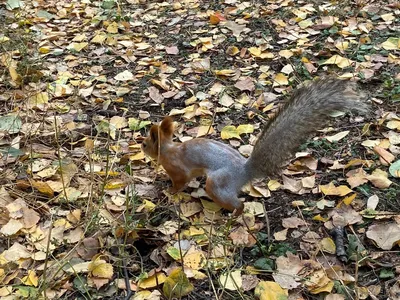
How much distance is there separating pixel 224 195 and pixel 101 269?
1.92 ft

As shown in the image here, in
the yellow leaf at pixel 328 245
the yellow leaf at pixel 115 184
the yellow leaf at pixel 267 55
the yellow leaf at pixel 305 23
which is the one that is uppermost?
the yellow leaf at pixel 305 23

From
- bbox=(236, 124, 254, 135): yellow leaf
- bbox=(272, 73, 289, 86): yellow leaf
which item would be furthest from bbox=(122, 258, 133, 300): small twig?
bbox=(272, 73, 289, 86): yellow leaf

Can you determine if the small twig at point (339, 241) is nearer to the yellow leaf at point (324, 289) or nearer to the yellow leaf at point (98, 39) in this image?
the yellow leaf at point (324, 289)

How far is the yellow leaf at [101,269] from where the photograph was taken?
1978mm

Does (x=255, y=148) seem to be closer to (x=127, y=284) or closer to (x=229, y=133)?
(x=229, y=133)

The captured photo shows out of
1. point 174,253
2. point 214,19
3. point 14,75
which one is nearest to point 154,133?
point 174,253

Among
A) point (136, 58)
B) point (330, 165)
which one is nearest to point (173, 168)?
point (330, 165)

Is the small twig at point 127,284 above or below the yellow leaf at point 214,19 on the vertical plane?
below

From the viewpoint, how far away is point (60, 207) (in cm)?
232

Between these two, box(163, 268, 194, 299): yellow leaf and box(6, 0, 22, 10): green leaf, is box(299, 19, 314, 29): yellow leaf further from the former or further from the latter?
box(163, 268, 194, 299): yellow leaf

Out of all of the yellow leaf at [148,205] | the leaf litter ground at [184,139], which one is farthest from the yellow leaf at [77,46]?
the yellow leaf at [148,205]

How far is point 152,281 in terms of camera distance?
196 centimetres

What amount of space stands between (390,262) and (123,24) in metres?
2.75

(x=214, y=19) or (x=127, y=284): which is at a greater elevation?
(x=214, y=19)
